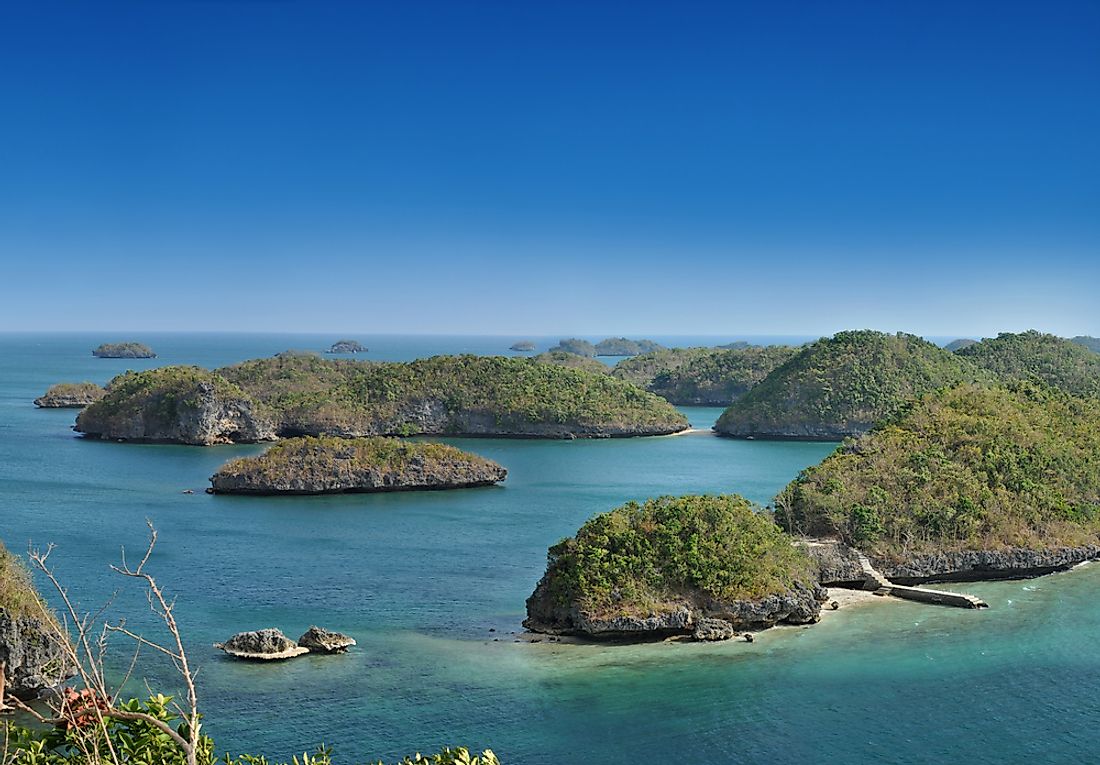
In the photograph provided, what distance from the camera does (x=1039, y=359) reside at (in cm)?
13025

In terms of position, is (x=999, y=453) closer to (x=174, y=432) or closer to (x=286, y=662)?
(x=286, y=662)

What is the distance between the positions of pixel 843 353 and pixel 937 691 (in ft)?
271

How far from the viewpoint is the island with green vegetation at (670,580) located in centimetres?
3712

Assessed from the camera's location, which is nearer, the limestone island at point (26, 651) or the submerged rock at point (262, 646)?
the limestone island at point (26, 651)

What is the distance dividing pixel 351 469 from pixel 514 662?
123 ft

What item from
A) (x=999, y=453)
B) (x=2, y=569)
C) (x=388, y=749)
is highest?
(x=999, y=453)

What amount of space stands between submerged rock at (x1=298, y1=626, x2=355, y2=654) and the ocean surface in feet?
1.77

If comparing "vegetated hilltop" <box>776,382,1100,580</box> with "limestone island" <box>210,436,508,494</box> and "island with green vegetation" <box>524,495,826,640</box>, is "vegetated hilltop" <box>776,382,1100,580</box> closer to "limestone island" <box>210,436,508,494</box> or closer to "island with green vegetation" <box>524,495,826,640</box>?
"island with green vegetation" <box>524,495,826,640</box>

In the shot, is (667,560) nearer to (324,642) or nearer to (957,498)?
(324,642)

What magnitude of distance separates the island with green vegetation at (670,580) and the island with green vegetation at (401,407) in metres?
62.9

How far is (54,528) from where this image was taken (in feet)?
186

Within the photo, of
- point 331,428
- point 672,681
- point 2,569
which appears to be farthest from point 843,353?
point 2,569

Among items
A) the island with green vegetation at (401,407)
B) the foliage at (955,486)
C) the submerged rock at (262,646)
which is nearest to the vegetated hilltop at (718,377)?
the island with green vegetation at (401,407)

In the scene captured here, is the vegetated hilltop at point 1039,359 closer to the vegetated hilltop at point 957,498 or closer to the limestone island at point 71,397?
the vegetated hilltop at point 957,498
